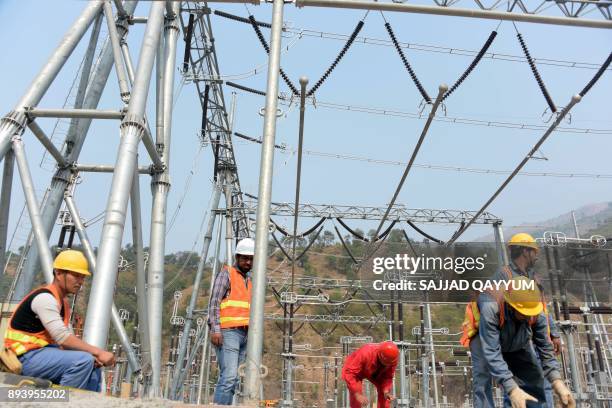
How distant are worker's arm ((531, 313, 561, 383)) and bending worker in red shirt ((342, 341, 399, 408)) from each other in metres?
1.80

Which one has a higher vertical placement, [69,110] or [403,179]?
[403,179]

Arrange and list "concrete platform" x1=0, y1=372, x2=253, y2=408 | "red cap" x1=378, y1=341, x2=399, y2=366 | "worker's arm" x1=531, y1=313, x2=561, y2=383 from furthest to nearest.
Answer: "red cap" x1=378, y1=341, x2=399, y2=366
"worker's arm" x1=531, y1=313, x2=561, y2=383
"concrete platform" x1=0, y1=372, x2=253, y2=408

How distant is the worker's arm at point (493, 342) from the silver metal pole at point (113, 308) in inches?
132

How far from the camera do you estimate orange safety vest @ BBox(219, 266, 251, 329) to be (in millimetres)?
5316

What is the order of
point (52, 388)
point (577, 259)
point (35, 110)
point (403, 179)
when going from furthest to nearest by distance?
point (577, 259), point (403, 179), point (35, 110), point (52, 388)

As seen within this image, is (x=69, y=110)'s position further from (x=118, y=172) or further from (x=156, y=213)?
(x=156, y=213)

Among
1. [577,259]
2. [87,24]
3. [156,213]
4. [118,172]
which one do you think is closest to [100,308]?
[118,172]

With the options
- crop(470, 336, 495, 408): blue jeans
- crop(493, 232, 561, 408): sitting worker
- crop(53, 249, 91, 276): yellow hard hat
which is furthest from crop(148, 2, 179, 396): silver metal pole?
crop(493, 232, 561, 408): sitting worker

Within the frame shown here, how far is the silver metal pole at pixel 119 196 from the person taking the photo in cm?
399

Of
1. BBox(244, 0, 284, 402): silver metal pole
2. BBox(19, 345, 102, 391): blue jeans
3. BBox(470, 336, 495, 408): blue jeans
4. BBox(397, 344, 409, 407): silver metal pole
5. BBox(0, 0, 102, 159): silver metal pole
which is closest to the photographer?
BBox(19, 345, 102, 391): blue jeans

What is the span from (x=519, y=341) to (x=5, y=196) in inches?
190

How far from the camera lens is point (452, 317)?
38.8 metres

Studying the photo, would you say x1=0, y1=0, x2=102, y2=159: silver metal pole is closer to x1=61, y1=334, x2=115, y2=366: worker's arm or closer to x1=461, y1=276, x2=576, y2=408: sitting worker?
x1=61, y1=334, x2=115, y2=366: worker's arm

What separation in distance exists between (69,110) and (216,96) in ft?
24.9
